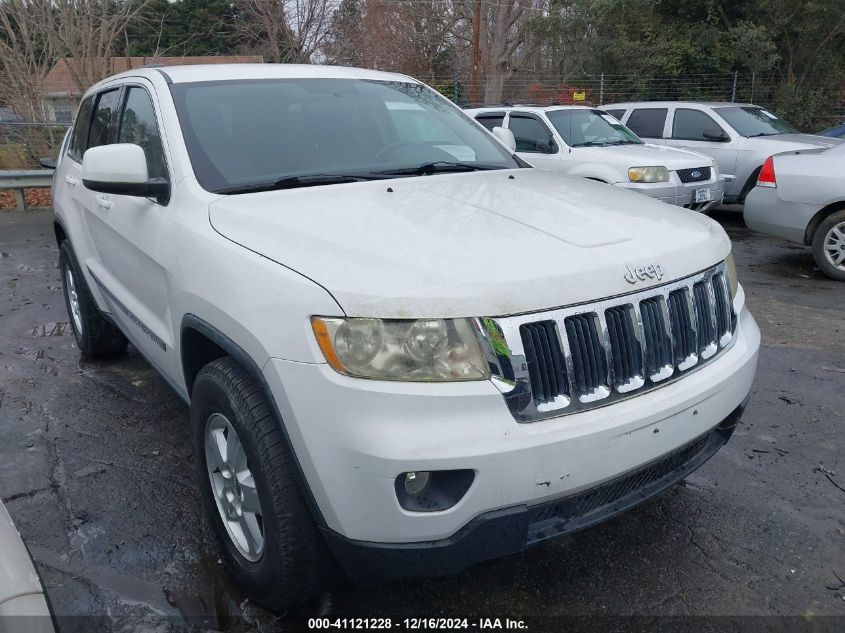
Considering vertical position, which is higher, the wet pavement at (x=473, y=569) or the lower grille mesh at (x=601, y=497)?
the lower grille mesh at (x=601, y=497)

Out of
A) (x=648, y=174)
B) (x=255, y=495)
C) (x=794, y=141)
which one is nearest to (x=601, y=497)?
(x=255, y=495)

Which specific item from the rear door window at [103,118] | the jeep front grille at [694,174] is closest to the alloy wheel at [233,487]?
the rear door window at [103,118]

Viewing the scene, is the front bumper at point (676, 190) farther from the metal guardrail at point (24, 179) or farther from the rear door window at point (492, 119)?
the metal guardrail at point (24, 179)

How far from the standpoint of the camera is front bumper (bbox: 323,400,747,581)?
6.42 feet

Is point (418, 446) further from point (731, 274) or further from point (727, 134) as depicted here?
point (727, 134)

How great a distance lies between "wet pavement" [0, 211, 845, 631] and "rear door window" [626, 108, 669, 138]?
7.38m

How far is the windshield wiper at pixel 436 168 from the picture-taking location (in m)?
3.20

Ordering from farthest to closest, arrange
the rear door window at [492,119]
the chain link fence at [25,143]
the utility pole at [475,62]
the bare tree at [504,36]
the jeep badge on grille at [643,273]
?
1. the bare tree at [504,36]
2. the utility pole at [475,62]
3. the chain link fence at [25,143]
4. the rear door window at [492,119]
5. the jeep badge on grille at [643,273]

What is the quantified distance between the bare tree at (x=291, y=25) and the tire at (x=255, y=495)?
2150 centimetres

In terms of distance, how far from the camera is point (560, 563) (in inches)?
107

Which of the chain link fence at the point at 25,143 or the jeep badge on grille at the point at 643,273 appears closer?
the jeep badge on grille at the point at 643,273

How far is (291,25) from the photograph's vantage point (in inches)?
909

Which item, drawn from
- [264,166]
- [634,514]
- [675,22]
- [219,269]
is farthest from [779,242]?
[675,22]

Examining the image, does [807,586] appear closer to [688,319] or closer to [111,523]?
[688,319]
